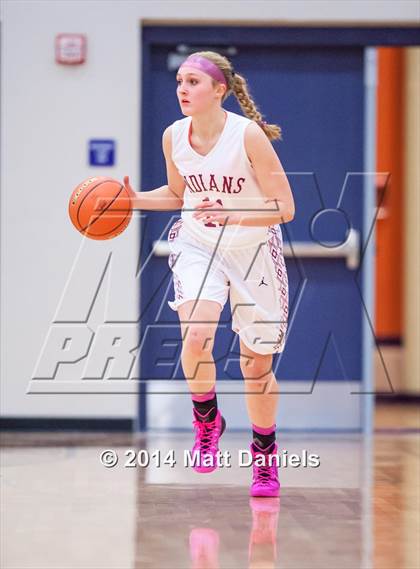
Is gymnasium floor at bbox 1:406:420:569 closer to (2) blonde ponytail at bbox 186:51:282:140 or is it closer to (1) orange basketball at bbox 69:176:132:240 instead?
(1) orange basketball at bbox 69:176:132:240

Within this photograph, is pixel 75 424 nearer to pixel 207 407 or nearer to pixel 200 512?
pixel 207 407

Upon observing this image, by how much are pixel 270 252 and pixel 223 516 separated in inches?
37.7

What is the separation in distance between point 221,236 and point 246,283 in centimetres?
19

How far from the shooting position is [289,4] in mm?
6387

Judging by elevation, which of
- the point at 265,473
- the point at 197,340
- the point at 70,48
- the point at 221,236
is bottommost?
the point at 265,473

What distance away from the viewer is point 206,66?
4.14 m

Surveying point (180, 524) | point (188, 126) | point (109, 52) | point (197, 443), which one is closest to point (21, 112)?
point (109, 52)

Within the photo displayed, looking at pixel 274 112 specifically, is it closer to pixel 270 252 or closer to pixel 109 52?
pixel 109 52

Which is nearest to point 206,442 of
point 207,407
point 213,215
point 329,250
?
point 207,407

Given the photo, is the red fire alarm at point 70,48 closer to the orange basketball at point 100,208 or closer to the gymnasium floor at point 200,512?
the gymnasium floor at point 200,512

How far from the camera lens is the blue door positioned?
6.58 m

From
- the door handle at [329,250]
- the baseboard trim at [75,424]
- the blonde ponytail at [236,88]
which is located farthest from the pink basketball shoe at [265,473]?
the door handle at [329,250]

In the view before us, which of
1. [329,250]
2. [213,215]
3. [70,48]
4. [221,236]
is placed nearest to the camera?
[213,215]
